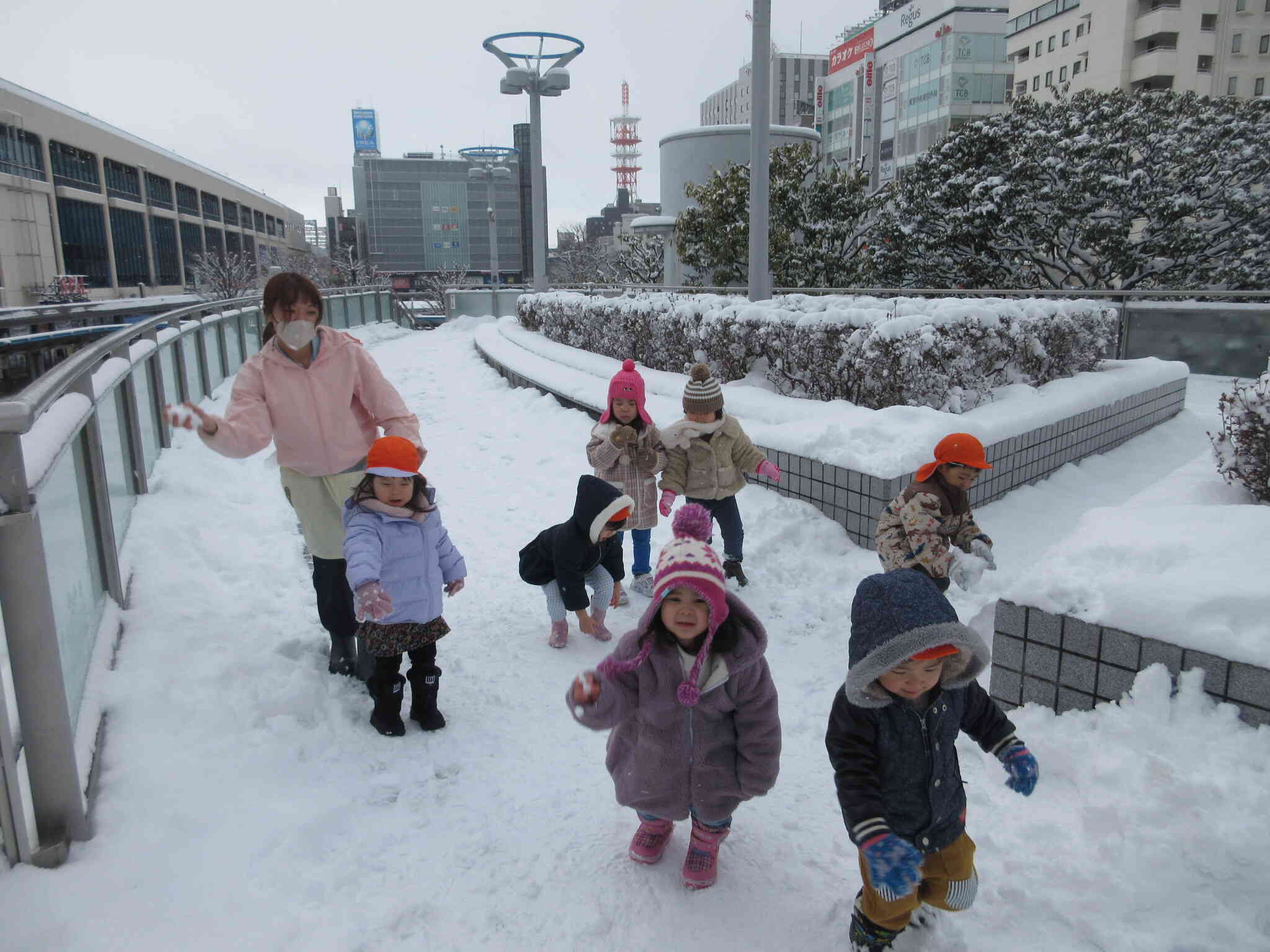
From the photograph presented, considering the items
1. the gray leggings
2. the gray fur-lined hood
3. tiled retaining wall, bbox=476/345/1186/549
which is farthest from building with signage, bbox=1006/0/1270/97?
the gray fur-lined hood

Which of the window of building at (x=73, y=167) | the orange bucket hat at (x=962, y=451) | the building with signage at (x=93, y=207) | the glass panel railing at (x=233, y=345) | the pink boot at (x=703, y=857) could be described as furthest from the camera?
the window of building at (x=73, y=167)

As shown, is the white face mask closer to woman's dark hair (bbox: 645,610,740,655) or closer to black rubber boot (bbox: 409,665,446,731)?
black rubber boot (bbox: 409,665,446,731)

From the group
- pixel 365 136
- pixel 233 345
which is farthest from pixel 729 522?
pixel 365 136

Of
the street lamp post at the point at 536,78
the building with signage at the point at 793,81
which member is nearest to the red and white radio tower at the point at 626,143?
the building with signage at the point at 793,81

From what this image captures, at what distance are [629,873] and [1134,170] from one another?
19.2 m

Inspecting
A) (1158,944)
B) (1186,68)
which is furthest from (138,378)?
(1186,68)

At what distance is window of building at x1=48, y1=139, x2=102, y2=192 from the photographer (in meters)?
44.2

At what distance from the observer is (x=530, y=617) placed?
188 inches

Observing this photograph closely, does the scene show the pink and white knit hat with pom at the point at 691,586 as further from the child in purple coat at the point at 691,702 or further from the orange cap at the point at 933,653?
the orange cap at the point at 933,653

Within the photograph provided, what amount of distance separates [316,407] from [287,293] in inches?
18.7

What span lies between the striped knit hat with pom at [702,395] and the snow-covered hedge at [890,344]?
2440 millimetres

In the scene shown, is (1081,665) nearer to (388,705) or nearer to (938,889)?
(938,889)

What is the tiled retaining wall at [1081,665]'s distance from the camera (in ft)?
8.63

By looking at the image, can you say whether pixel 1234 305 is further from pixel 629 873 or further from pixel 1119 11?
pixel 1119 11
